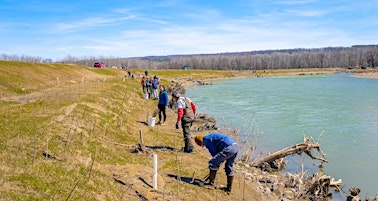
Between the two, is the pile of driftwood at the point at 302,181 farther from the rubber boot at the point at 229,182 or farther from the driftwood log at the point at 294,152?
the rubber boot at the point at 229,182

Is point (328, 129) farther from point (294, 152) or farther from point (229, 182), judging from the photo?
point (229, 182)

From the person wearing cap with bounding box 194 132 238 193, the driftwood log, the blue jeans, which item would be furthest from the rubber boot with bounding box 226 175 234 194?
the driftwood log

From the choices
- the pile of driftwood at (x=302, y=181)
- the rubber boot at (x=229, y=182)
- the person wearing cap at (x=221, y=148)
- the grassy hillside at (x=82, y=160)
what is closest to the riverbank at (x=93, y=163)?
the grassy hillside at (x=82, y=160)

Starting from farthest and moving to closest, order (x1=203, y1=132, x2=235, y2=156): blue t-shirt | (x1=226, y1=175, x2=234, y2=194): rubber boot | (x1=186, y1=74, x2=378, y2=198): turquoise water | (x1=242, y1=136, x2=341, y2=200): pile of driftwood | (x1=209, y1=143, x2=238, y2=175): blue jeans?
(x1=186, y1=74, x2=378, y2=198): turquoise water → (x1=242, y1=136, x2=341, y2=200): pile of driftwood → (x1=226, y1=175, x2=234, y2=194): rubber boot → (x1=203, y1=132, x2=235, y2=156): blue t-shirt → (x1=209, y1=143, x2=238, y2=175): blue jeans

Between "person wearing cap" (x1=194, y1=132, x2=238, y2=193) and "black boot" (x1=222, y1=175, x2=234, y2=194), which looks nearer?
"person wearing cap" (x1=194, y1=132, x2=238, y2=193)

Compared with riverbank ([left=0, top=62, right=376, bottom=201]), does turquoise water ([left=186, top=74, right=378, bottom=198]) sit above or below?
below

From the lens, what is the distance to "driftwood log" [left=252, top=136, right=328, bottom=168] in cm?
1242

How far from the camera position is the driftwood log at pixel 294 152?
12422 mm

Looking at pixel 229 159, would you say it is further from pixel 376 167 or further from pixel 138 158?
pixel 376 167

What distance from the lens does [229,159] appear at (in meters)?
9.07

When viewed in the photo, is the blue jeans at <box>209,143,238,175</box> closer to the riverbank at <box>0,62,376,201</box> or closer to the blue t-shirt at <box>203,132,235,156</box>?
the blue t-shirt at <box>203,132,235,156</box>

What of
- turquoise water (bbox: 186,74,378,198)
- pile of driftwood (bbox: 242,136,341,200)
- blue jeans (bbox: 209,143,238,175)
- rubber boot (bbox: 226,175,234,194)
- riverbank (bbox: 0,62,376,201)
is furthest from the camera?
turquoise water (bbox: 186,74,378,198)

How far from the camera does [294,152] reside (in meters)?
12.7

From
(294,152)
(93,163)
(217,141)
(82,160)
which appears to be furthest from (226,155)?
Answer: (294,152)
